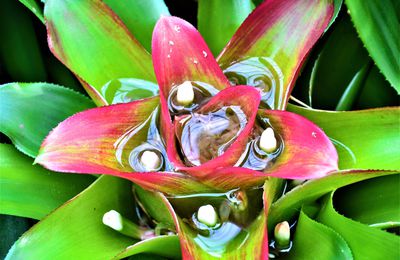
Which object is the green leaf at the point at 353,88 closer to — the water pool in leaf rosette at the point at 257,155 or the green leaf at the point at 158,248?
the water pool in leaf rosette at the point at 257,155

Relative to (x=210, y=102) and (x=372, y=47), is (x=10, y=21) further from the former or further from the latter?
(x=372, y=47)

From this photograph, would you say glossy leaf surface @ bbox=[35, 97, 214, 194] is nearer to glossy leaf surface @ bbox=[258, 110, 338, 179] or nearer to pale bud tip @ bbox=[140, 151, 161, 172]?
pale bud tip @ bbox=[140, 151, 161, 172]

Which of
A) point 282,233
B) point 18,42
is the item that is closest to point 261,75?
point 282,233

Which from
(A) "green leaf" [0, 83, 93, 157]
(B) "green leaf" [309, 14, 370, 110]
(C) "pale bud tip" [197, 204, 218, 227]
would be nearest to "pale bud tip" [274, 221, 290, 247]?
(C) "pale bud tip" [197, 204, 218, 227]

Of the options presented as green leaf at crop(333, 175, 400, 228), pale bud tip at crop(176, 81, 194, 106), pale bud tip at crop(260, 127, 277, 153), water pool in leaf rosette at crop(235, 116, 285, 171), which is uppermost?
pale bud tip at crop(176, 81, 194, 106)

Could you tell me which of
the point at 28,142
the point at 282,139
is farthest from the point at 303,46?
the point at 28,142

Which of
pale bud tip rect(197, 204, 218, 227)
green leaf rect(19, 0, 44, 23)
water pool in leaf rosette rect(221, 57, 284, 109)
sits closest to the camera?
pale bud tip rect(197, 204, 218, 227)
